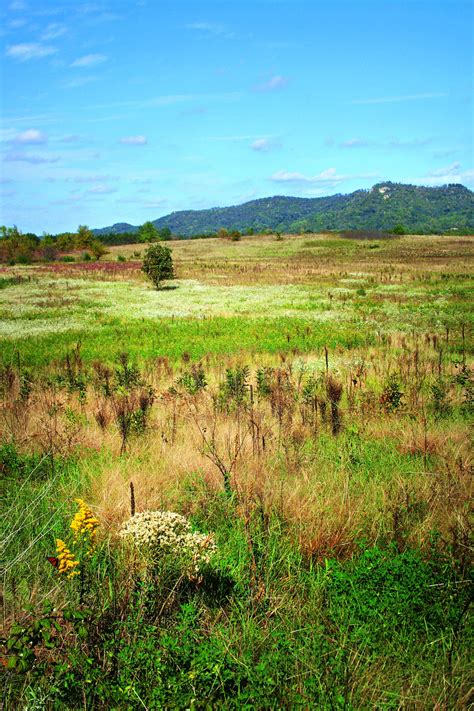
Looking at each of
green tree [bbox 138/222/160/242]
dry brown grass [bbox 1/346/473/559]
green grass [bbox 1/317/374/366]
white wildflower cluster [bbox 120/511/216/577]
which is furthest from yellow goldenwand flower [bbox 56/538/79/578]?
green tree [bbox 138/222/160/242]

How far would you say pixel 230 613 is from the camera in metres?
3.05

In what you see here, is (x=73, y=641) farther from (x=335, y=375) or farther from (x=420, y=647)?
(x=335, y=375)

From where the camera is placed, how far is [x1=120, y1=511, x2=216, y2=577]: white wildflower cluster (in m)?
3.27

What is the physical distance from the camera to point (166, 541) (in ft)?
10.6

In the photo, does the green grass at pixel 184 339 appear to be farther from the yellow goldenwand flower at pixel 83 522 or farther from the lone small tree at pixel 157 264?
the lone small tree at pixel 157 264

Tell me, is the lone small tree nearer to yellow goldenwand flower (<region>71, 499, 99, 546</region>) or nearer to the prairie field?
the prairie field

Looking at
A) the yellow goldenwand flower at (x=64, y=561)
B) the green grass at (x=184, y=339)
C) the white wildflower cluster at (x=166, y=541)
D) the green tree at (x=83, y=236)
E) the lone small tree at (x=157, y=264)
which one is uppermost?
the green tree at (x=83, y=236)

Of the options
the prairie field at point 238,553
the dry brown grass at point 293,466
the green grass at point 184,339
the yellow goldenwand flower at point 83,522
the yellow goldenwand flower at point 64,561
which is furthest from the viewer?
the green grass at point 184,339

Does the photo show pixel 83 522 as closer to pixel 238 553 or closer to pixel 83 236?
pixel 238 553

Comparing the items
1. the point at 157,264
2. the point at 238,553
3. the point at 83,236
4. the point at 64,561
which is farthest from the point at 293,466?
the point at 83,236

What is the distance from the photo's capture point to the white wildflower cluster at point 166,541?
327cm

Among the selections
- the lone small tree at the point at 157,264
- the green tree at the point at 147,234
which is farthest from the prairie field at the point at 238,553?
the green tree at the point at 147,234

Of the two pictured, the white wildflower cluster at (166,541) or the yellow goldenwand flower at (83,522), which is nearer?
the yellow goldenwand flower at (83,522)

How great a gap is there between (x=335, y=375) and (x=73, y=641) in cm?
1021
